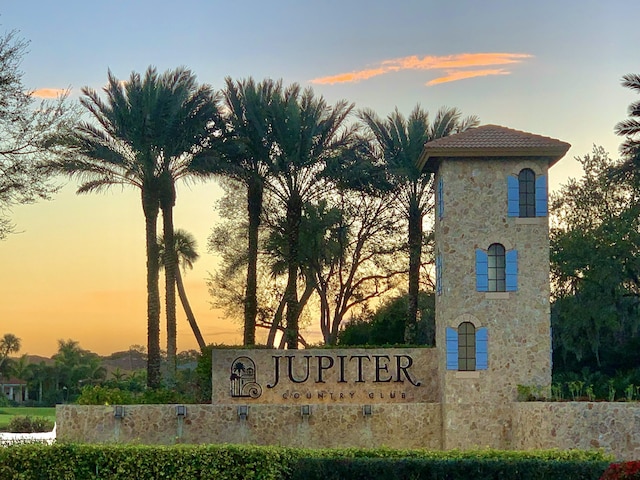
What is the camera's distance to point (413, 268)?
41906 mm

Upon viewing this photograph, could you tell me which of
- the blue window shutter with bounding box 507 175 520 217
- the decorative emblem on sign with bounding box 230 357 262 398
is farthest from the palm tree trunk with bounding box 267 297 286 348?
the blue window shutter with bounding box 507 175 520 217

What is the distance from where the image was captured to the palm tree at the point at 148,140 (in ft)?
122

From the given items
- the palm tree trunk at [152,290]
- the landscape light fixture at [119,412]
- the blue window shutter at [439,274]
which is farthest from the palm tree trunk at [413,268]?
the landscape light fixture at [119,412]

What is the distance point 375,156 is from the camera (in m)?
43.2

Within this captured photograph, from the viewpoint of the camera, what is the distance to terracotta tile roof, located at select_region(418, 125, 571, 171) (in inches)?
1167

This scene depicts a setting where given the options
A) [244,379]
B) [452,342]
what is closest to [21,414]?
[244,379]

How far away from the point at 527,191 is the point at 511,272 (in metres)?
2.43

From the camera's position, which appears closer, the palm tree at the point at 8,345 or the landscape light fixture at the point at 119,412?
the landscape light fixture at the point at 119,412

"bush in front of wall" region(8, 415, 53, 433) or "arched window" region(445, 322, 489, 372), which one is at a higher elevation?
"arched window" region(445, 322, 489, 372)

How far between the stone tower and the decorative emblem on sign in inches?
243

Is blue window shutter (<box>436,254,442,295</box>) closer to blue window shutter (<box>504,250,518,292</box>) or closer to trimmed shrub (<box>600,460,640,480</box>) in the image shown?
blue window shutter (<box>504,250,518,292</box>)

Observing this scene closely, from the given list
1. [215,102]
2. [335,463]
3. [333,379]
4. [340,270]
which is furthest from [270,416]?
[340,270]

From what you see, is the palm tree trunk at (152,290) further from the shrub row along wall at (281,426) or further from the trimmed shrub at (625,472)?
the trimmed shrub at (625,472)

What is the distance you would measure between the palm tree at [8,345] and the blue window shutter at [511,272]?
3347 inches
